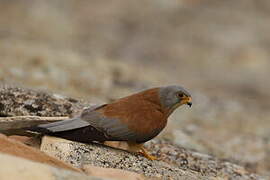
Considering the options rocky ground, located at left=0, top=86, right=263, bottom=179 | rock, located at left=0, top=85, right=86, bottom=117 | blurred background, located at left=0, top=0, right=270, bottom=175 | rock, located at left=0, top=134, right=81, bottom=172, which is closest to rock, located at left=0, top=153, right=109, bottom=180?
rocky ground, located at left=0, top=86, right=263, bottom=179

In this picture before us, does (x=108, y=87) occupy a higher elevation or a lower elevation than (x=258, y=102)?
lower

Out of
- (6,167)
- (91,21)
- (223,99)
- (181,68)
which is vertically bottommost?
(6,167)

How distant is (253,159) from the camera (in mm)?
12953

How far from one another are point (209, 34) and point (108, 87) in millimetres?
12389

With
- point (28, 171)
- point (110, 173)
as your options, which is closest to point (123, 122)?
point (110, 173)

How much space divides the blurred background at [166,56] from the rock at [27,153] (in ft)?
17.0

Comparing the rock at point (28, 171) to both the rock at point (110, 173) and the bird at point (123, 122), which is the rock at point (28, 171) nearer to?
the rock at point (110, 173)

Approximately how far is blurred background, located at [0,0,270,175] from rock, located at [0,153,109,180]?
5766 millimetres

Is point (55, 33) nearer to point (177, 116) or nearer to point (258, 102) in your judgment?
point (258, 102)

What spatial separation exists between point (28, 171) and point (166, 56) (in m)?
21.0

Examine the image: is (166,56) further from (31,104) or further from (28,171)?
(28,171)

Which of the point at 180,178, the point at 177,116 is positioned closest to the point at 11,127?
the point at 180,178

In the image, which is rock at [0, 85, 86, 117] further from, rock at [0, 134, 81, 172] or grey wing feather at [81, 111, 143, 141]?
rock at [0, 134, 81, 172]

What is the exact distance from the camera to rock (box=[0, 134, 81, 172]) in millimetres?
6137
